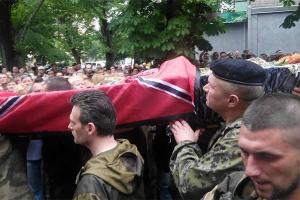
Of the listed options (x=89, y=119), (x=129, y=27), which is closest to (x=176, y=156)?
(x=89, y=119)

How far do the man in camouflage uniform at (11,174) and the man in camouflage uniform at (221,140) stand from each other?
117 centimetres

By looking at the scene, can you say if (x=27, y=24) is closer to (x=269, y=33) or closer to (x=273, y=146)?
(x=269, y=33)

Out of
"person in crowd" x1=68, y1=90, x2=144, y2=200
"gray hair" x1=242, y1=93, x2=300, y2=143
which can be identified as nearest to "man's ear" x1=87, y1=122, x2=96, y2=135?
"person in crowd" x1=68, y1=90, x2=144, y2=200

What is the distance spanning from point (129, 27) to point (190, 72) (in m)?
5.13

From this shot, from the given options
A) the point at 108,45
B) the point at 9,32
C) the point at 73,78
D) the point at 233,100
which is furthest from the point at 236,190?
the point at 108,45

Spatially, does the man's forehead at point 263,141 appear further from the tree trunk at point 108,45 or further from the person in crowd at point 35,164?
the tree trunk at point 108,45

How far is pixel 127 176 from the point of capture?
261cm

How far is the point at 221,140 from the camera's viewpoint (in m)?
2.45

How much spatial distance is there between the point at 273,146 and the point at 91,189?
1082 millimetres

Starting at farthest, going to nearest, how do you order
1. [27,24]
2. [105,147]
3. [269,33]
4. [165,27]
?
[269,33]
[27,24]
[165,27]
[105,147]

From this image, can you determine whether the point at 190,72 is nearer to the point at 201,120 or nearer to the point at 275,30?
the point at 201,120

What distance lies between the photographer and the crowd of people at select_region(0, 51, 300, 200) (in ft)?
5.49

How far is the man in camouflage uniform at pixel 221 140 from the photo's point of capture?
239cm

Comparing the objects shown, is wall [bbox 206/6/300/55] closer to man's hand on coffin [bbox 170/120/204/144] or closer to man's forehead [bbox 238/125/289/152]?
man's hand on coffin [bbox 170/120/204/144]
